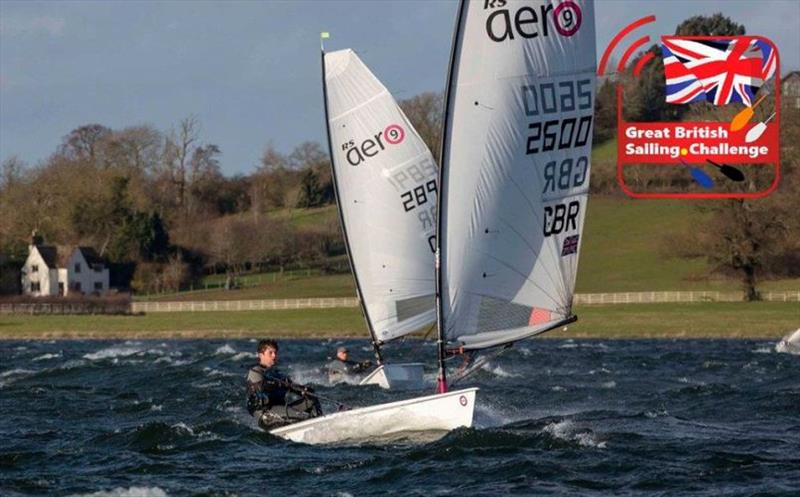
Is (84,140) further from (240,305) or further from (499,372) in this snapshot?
(499,372)

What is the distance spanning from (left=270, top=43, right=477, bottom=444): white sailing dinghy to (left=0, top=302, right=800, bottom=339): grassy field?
2857cm

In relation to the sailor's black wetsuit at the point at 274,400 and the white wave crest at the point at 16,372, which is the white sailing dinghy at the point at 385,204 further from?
the white wave crest at the point at 16,372

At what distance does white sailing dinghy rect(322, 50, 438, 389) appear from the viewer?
34656 mm

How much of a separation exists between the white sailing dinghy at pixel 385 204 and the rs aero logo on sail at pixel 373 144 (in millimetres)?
23

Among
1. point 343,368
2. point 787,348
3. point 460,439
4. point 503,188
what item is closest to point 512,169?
point 503,188

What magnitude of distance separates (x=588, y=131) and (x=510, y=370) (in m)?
19.9

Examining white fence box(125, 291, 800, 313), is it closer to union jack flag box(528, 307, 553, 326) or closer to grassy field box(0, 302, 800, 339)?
grassy field box(0, 302, 800, 339)

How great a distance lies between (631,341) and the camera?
59156 millimetres

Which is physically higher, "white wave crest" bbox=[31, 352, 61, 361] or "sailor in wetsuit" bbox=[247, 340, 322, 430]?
"sailor in wetsuit" bbox=[247, 340, 322, 430]

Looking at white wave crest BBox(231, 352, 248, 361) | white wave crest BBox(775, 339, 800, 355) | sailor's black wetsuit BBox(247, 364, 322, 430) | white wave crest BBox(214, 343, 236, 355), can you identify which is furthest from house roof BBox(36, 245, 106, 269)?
sailor's black wetsuit BBox(247, 364, 322, 430)

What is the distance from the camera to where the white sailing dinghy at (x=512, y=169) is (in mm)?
22562

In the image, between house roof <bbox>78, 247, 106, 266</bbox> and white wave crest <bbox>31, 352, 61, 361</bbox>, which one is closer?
white wave crest <bbox>31, 352, 61, 361</bbox>

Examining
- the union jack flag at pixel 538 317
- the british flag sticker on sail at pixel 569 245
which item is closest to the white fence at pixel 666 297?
the british flag sticker on sail at pixel 569 245

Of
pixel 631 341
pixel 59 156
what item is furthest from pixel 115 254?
pixel 631 341
